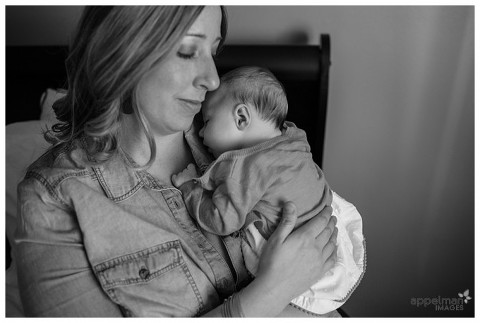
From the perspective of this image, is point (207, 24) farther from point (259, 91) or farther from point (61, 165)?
point (61, 165)

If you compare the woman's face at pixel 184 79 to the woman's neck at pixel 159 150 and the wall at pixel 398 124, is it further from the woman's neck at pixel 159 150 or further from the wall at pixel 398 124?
the wall at pixel 398 124

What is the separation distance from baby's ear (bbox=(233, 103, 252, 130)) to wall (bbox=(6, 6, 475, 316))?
2.58 ft

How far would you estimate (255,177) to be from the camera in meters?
1.05

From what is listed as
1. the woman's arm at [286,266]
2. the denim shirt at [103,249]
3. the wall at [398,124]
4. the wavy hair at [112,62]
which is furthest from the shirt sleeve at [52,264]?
the wall at [398,124]

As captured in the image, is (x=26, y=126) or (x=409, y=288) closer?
(x=26, y=126)

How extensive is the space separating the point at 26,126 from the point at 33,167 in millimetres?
580

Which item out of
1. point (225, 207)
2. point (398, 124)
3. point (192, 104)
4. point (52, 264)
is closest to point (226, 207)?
point (225, 207)

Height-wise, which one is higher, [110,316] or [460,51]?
[460,51]

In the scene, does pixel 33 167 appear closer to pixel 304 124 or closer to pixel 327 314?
pixel 327 314

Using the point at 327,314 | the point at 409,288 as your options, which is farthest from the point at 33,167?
the point at 409,288

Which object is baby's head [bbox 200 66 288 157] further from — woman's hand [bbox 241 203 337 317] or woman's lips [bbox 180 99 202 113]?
woman's hand [bbox 241 203 337 317]

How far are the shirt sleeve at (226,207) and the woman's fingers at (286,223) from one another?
67mm

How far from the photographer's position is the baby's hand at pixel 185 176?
115cm

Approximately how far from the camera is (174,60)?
1025 millimetres
